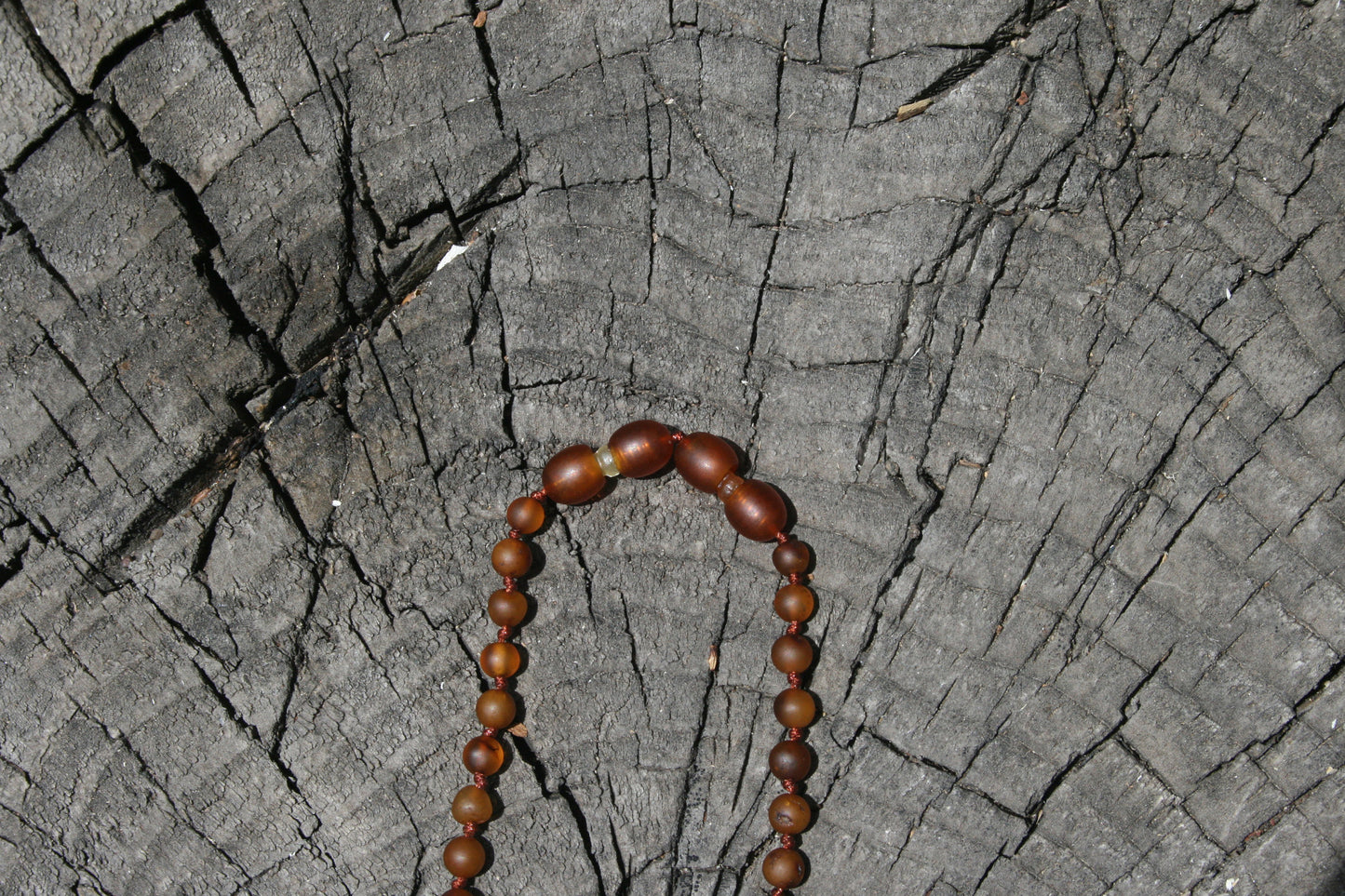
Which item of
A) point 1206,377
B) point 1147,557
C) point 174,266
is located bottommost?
point 1147,557

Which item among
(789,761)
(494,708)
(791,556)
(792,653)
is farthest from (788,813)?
(494,708)

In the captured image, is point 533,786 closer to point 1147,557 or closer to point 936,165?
point 1147,557

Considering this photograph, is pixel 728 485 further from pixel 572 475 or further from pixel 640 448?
pixel 572 475

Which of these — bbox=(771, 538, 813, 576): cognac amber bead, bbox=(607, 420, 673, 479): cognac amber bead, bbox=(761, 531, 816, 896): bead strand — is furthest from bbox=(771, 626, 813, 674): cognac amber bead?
bbox=(607, 420, 673, 479): cognac amber bead

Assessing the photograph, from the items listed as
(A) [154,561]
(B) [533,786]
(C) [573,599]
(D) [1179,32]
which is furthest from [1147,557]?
(A) [154,561]

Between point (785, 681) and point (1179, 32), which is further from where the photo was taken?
point (785, 681)

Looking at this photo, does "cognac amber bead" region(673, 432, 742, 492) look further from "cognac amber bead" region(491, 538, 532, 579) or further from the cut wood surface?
"cognac amber bead" region(491, 538, 532, 579)

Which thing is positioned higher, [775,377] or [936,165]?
[936,165]
